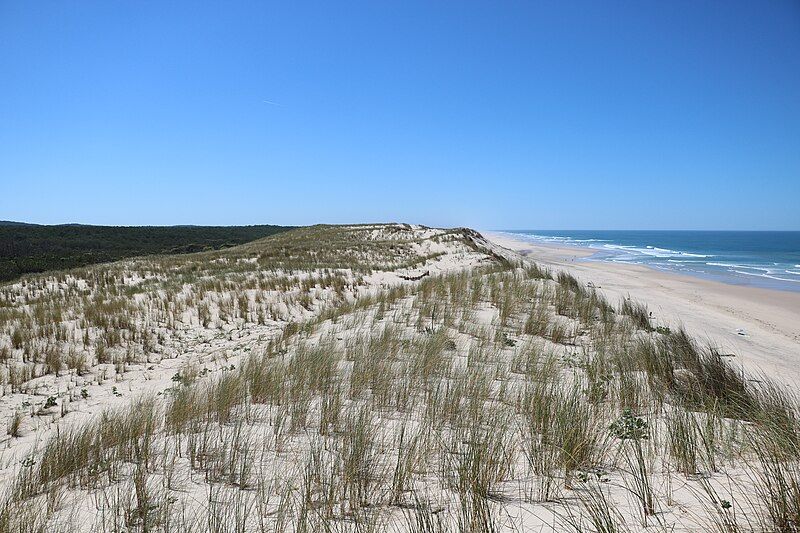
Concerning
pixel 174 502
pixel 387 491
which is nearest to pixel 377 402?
pixel 387 491

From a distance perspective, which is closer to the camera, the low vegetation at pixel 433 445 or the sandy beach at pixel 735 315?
the low vegetation at pixel 433 445

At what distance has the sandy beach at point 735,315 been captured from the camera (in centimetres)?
868

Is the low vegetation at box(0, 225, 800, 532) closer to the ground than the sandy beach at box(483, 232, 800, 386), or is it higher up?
higher up

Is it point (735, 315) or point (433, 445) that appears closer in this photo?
point (433, 445)

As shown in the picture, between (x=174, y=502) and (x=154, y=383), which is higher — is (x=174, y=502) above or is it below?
above

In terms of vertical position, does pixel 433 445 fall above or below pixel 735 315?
above

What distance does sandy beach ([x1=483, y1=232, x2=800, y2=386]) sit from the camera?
8680 millimetres

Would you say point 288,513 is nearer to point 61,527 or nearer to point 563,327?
point 61,527

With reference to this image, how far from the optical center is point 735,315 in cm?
1492

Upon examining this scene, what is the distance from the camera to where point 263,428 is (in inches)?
139

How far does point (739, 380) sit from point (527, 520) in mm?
3801

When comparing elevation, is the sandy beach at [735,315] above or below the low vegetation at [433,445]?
below

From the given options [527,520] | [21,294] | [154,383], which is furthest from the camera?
[21,294]

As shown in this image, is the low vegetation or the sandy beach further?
the sandy beach
